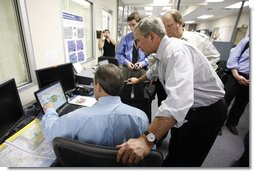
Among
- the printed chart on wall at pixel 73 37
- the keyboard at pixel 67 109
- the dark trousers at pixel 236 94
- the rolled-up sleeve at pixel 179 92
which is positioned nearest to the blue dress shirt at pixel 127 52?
the printed chart on wall at pixel 73 37

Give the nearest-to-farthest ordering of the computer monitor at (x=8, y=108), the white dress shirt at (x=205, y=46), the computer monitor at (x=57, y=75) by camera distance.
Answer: the computer monitor at (x=8, y=108) → the computer monitor at (x=57, y=75) → the white dress shirt at (x=205, y=46)

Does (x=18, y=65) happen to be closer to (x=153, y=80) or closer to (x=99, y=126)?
(x=99, y=126)

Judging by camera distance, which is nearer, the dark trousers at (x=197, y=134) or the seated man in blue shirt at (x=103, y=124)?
the seated man in blue shirt at (x=103, y=124)

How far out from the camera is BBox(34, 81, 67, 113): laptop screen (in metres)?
1.18

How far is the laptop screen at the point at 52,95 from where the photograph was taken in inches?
46.5

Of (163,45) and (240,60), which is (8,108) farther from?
(240,60)

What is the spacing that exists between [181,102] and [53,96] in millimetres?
1132

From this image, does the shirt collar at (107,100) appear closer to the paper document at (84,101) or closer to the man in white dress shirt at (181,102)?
the man in white dress shirt at (181,102)

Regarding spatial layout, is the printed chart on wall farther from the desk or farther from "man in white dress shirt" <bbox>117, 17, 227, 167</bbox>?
"man in white dress shirt" <bbox>117, 17, 227, 167</bbox>

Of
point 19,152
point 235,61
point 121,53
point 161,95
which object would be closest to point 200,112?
point 161,95

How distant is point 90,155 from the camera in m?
0.59

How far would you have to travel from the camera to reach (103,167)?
2.08 feet

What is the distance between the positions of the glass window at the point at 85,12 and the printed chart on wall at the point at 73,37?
3.6 inches

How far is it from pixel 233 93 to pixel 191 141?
1545 mm
